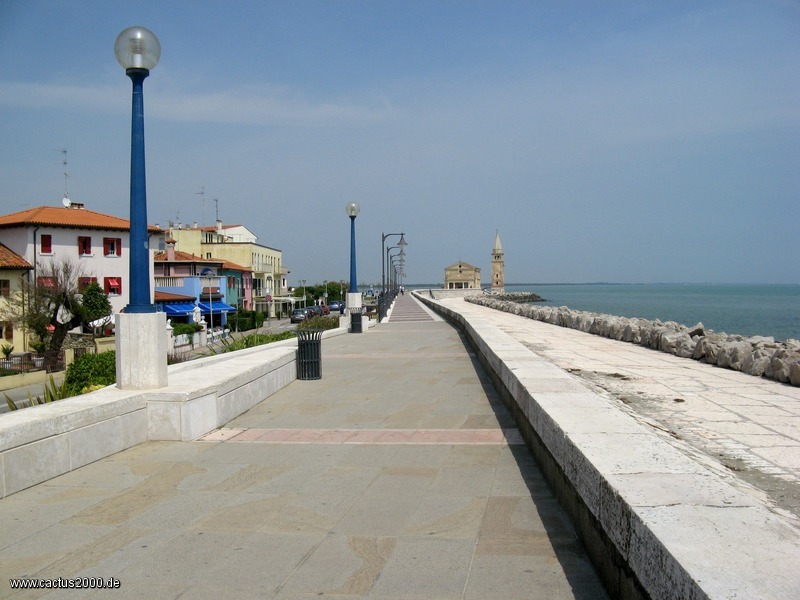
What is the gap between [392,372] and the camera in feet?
40.0

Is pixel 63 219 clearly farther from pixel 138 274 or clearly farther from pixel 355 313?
pixel 138 274

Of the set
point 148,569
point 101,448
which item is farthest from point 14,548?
point 101,448

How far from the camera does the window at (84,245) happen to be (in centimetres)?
4647

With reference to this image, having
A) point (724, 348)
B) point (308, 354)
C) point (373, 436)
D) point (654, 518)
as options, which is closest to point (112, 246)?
point (308, 354)

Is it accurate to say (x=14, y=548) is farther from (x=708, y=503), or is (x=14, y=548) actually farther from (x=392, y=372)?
(x=392, y=372)

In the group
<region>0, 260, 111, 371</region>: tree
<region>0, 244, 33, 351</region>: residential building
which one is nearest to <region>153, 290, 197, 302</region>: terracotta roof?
<region>0, 244, 33, 351</region>: residential building

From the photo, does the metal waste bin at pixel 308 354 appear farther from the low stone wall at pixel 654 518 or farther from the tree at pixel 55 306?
the tree at pixel 55 306

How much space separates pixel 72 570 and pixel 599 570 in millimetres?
2892

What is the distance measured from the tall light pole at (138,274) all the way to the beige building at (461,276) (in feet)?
506

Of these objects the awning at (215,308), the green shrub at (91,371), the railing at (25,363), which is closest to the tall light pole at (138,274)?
the green shrub at (91,371)

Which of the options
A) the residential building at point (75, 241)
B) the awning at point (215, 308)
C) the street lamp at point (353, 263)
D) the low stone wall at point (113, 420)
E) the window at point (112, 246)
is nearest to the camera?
the low stone wall at point (113, 420)

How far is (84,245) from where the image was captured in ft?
153

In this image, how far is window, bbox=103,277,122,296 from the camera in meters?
47.8

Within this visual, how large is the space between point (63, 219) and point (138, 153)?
4409 centimetres
